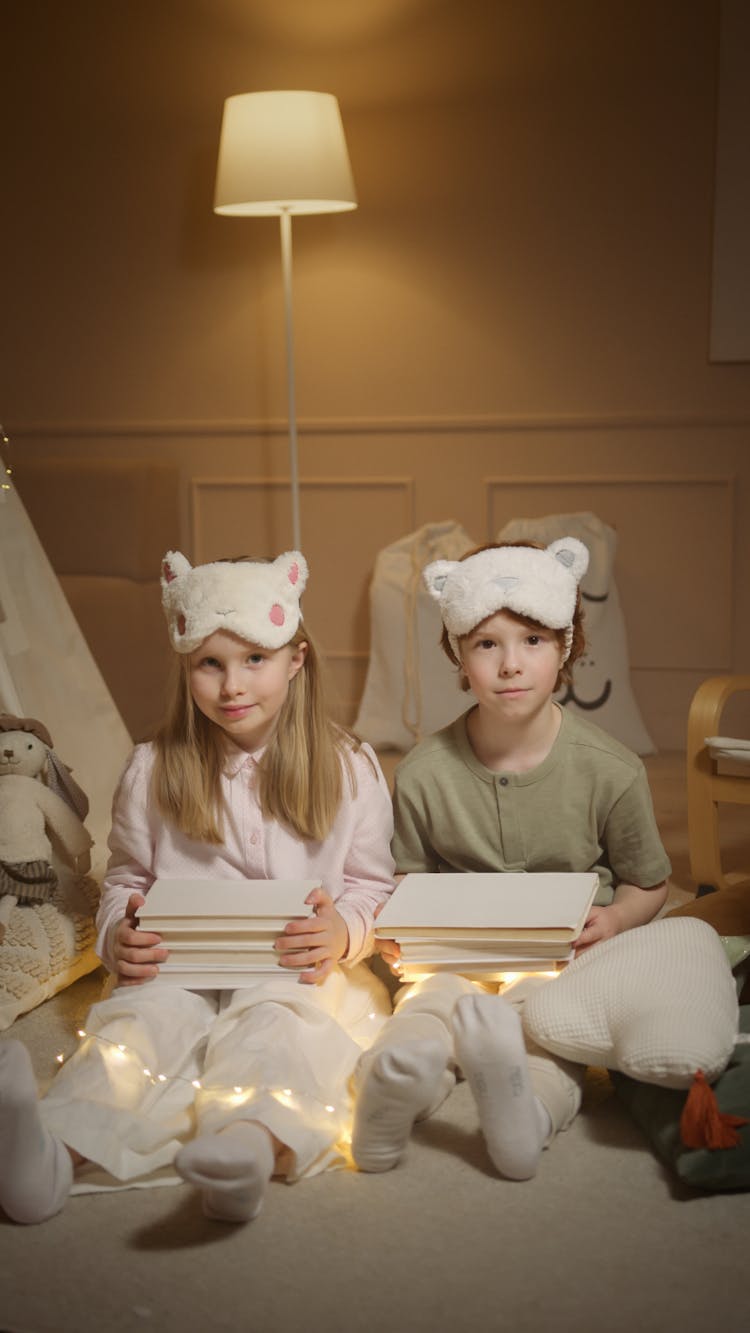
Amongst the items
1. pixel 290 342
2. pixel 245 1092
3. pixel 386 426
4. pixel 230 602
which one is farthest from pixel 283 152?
pixel 245 1092

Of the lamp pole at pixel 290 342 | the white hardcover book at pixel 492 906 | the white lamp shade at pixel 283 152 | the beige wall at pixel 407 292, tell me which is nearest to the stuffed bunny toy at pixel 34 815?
the white hardcover book at pixel 492 906

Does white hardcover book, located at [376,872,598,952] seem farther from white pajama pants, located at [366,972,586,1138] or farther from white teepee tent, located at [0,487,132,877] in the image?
white teepee tent, located at [0,487,132,877]

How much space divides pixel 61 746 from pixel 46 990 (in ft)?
2.30

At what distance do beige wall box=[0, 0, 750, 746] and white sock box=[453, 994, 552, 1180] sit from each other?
2.73 meters

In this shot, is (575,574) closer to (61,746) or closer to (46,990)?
(46,990)

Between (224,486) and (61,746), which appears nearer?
(61,746)

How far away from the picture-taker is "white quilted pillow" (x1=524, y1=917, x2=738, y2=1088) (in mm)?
1564

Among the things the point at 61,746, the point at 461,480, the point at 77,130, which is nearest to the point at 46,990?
the point at 61,746

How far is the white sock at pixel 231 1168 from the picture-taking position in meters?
1.35

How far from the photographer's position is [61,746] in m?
2.70

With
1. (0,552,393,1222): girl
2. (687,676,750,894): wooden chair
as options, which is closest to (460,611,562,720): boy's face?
(0,552,393,1222): girl

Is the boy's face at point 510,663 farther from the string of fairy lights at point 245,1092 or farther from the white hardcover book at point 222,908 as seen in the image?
the string of fairy lights at point 245,1092

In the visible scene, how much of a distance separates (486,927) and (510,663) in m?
0.37

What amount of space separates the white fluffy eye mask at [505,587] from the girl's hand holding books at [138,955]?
23.0 inches
